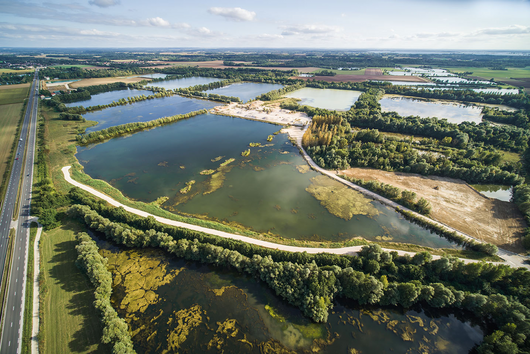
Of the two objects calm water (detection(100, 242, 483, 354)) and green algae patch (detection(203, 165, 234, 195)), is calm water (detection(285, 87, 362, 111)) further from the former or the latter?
calm water (detection(100, 242, 483, 354))

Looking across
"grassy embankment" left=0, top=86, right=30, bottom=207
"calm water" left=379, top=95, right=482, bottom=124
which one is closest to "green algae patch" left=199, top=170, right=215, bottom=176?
"grassy embankment" left=0, top=86, right=30, bottom=207

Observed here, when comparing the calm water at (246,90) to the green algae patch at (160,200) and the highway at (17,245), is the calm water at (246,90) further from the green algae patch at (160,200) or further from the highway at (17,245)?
the highway at (17,245)

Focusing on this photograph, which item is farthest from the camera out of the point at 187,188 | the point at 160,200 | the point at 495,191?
the point at 187,188

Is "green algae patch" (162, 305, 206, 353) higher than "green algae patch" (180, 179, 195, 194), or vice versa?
"green algae patch" (180, 179, 195, 194)

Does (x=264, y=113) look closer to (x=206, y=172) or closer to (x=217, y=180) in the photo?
(x=206, y=172)

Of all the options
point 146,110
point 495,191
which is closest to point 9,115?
point 146,110

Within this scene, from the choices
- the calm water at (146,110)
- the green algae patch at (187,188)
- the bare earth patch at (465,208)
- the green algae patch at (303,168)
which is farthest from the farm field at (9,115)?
the bare earth patch at (465,208)
